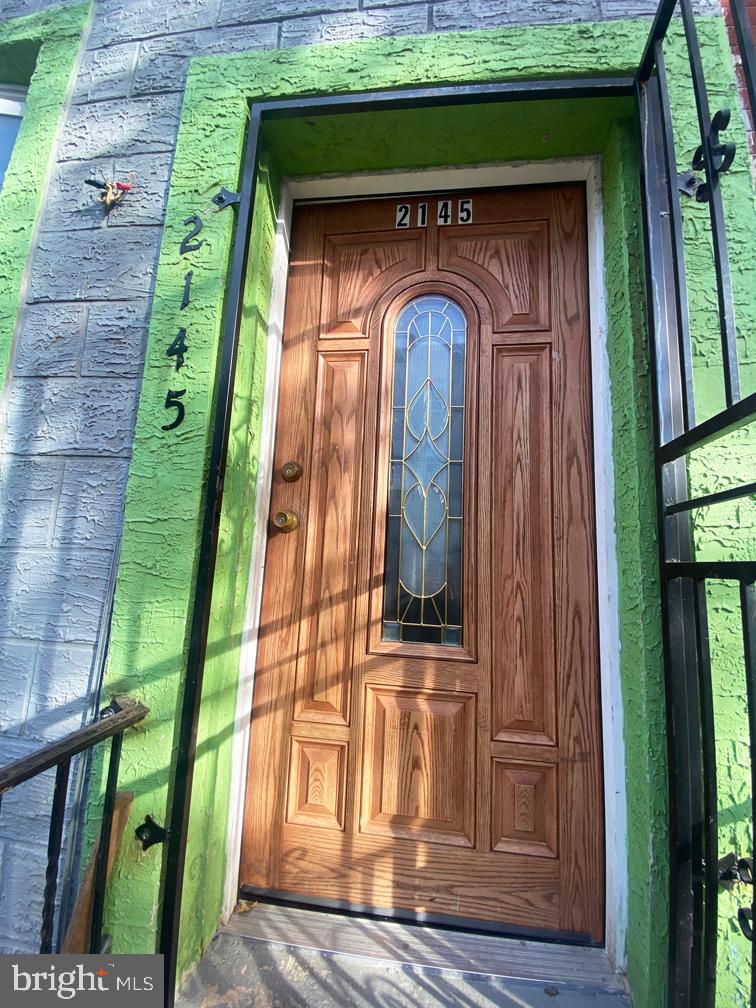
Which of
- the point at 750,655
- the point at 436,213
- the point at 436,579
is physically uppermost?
the point at 436,213

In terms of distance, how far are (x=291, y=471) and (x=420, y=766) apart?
1065 mm

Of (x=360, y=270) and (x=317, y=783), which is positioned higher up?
(x=360, y=270)

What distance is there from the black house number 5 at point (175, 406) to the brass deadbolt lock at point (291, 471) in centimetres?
41

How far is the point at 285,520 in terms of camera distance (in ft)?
5.73

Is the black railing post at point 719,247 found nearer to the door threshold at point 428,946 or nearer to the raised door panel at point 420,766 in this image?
the raised door panel at point 420,766

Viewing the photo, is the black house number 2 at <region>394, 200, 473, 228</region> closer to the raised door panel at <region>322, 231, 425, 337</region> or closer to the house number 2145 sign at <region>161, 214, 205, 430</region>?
the raised door panel at <region>322, 231, 425, 337</region>

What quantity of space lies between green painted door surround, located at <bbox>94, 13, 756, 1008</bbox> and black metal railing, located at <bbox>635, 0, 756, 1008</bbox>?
85 millimetres

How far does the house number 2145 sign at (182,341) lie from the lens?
4.95 ft

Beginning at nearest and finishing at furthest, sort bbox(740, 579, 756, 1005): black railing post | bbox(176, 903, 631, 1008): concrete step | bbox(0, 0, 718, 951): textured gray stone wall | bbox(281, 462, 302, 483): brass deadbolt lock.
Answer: bbox(740, 579, 756, 1005): black railing post
bbox(176, 903, 631, 1008): concrete step
bbox(0, 0, 718, 951): textured gray stone wall
bbox(281, 462, 302, 483): brass deadbolt lock

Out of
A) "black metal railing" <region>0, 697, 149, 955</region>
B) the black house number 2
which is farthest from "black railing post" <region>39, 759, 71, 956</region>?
the black house number 2

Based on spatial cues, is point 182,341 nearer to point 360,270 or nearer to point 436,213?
point 360,270

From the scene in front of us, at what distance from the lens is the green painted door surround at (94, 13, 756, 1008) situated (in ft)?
4.36

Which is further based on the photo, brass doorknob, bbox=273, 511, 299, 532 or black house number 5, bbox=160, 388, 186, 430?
brass doorknob, bbox=273, 511, 299, 532

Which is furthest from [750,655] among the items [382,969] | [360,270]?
[360,270]
